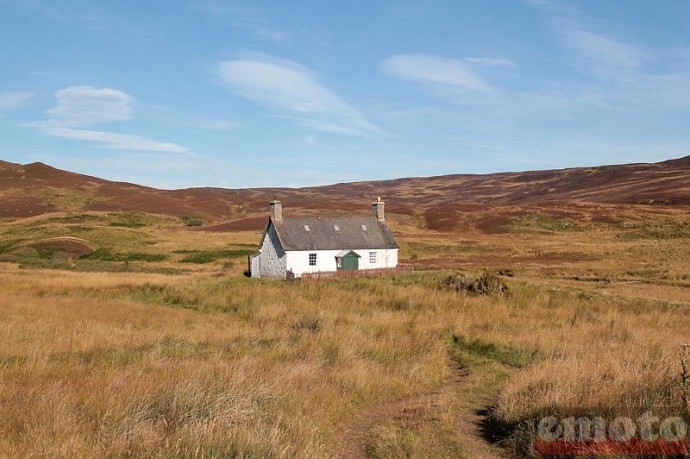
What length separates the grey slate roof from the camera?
4166 cm

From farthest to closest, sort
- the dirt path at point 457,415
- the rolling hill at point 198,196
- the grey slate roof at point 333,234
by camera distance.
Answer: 1. the rolling hill at point 198,196
2. the grey slate roof at point 333,234
3. the dirt path at point 457,415

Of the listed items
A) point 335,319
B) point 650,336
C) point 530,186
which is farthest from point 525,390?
point 530,186

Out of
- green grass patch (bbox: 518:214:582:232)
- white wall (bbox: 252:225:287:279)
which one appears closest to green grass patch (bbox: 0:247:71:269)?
white wall (bbox: 252:225:287:279)

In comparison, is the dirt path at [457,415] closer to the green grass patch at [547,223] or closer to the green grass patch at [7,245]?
the green grass patch at [7,245]

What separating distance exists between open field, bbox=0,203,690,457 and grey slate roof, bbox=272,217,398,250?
41.0 feet

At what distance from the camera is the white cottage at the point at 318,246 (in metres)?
41.1

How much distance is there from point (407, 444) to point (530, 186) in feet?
620

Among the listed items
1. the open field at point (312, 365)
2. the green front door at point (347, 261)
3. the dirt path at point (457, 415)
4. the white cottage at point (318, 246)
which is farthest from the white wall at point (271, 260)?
the dirt path at point (457, 415)

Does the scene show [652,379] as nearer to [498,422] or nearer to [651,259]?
[498,422]

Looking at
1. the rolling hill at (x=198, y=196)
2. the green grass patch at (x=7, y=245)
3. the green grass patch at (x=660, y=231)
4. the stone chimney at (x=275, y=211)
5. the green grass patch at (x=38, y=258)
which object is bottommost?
the green grass patch at (x=660, y=231)

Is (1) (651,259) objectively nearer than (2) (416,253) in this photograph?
Yes

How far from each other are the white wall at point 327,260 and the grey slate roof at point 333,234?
371 mm

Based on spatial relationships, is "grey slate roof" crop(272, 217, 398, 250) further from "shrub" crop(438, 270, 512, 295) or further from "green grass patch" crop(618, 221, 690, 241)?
"green grass patch" crop(618, 221, 690, 241)

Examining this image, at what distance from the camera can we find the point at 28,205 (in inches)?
3888
